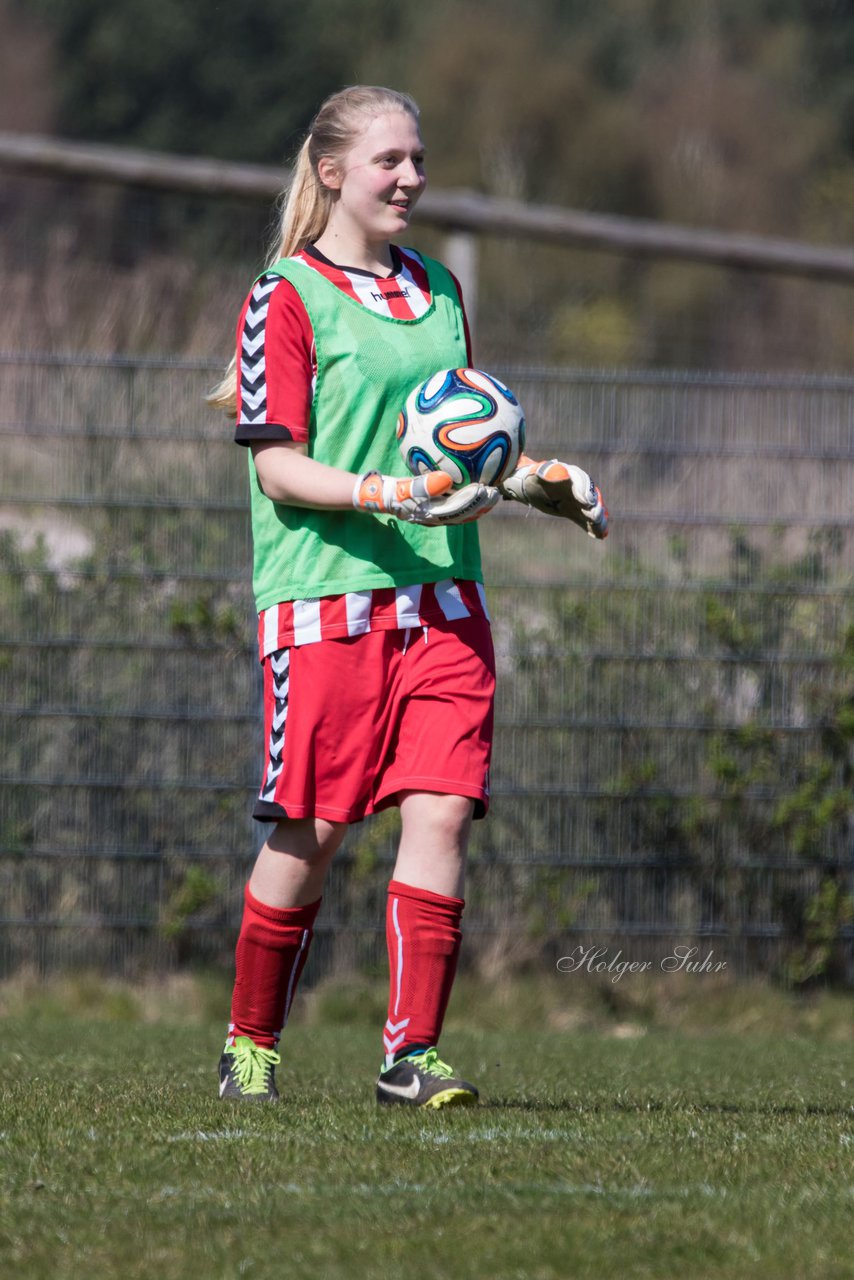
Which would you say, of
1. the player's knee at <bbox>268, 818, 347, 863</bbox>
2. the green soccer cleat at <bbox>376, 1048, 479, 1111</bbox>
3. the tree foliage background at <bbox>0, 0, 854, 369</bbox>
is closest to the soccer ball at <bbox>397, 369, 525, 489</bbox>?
the player's knee at <bbox>268, 818, 347, 863</bbox>

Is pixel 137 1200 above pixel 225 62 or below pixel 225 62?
below

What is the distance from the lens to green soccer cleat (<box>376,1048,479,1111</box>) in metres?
3.83

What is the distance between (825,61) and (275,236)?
4214 centimetres

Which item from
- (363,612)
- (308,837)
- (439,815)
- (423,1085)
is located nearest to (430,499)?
(363,612)

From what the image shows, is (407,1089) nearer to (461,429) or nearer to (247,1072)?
(247,1072)

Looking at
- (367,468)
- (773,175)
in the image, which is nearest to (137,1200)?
(367,468)

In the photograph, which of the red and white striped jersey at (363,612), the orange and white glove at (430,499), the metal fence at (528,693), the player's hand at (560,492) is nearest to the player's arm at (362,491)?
the orange and white glove at (430,499)

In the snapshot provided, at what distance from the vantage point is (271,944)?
407 centimetres

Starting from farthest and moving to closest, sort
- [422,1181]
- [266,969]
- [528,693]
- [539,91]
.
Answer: [539,91]
[528,693]
[266,969]
[422,1181]

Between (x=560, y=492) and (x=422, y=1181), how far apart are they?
161 centimetres

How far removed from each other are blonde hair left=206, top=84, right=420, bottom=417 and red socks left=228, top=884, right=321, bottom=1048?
3.80 feet

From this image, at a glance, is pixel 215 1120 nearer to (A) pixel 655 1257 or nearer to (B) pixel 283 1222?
(B) pixel 283 1222

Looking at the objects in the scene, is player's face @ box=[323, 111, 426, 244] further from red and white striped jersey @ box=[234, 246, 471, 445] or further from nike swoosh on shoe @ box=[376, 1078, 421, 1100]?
nike swoosh on shoe @ box=[376, 1078, 421, 1100]

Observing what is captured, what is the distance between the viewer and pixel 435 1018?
13.0 feet
